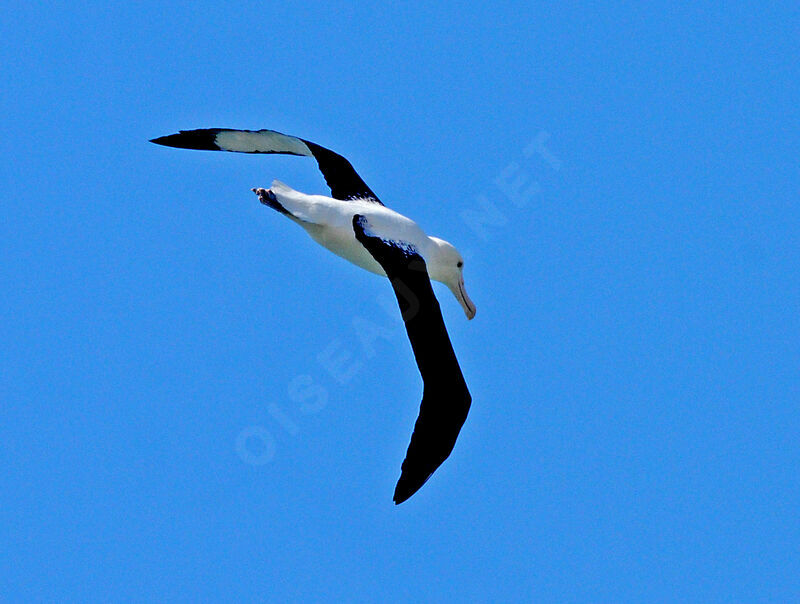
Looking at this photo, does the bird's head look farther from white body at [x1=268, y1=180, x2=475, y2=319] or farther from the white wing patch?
the white wing patch

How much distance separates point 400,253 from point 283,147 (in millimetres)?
3328

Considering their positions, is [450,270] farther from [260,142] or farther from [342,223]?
[260,142]

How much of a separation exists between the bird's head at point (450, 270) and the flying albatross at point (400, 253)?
0.01 metres

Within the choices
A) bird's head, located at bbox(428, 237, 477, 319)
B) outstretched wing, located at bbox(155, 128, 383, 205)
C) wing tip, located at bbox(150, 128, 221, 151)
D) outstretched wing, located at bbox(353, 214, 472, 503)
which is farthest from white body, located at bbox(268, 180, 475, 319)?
wing tip, located at bbox(150, 128, 221, 151)

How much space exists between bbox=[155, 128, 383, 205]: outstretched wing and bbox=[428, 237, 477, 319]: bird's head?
1.22 m

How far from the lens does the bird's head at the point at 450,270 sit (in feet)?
58.4

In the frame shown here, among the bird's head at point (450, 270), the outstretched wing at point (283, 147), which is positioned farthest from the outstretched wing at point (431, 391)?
the outstretched wing at point (283, 147)

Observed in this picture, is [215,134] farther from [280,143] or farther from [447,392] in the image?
[447,392]

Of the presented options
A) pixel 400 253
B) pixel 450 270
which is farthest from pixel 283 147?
pixel 400 253

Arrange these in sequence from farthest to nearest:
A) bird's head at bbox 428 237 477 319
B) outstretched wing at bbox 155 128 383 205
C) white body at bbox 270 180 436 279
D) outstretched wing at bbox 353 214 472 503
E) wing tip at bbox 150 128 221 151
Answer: wing tip at bbox 150 128 221 151 → outstretched wing at bbox 155 128 383 205 → bird's head at bbox 428 237 477 319 → white body at bbox 270 180 436 279 → outstretched wing at bbox 353 214 472 503

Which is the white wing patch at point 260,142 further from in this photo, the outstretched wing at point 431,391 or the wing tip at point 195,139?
the outstretched wing at point 431,391

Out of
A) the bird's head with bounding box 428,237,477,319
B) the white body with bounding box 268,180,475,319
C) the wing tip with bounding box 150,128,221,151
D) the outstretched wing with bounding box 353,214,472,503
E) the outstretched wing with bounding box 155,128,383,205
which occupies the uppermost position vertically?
the wing tip with bounding box 150,128,221,151

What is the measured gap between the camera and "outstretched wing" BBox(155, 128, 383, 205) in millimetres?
18375

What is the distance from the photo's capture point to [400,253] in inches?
643
